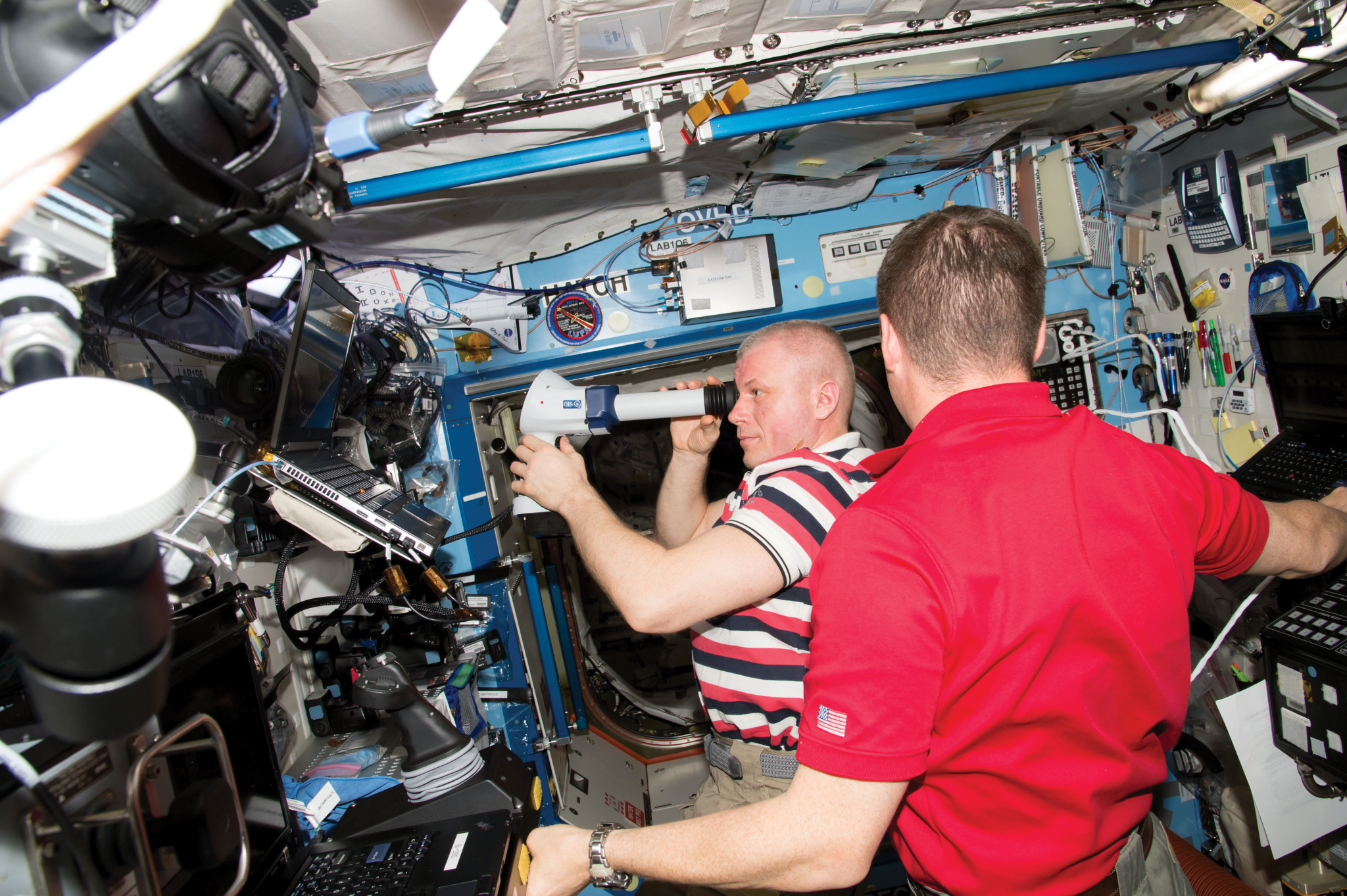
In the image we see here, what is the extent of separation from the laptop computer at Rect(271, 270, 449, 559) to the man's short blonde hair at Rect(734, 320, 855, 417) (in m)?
1.18

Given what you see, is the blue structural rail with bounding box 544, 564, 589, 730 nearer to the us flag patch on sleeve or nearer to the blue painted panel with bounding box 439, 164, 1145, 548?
the blue painted panel with bounding box 439, 164, 1145, 548

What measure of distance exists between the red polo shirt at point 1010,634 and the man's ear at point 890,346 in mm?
170

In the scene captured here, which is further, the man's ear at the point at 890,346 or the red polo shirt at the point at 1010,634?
the man's ear at the point at 890,346

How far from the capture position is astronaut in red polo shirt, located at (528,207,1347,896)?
0.86m

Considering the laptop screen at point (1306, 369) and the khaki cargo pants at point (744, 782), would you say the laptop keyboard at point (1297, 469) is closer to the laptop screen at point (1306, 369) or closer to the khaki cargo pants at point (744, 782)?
the laptop screen at point (1306, 369)

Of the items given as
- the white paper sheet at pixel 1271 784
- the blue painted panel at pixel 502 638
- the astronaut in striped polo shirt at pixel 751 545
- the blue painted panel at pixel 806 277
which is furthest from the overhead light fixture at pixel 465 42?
the white paper sheet at pixel 1271 784

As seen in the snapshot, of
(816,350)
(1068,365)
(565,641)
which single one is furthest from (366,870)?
(1068,365)

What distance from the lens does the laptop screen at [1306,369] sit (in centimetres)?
193

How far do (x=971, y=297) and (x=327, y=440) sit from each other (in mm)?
1842

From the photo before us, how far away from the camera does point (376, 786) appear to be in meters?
1.70

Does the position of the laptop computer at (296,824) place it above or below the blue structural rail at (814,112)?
below

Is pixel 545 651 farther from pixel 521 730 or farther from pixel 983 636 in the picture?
pixel 983 636

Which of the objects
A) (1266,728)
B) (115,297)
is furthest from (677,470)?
(1266,728)

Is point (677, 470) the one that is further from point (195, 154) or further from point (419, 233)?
point (195, 154)
